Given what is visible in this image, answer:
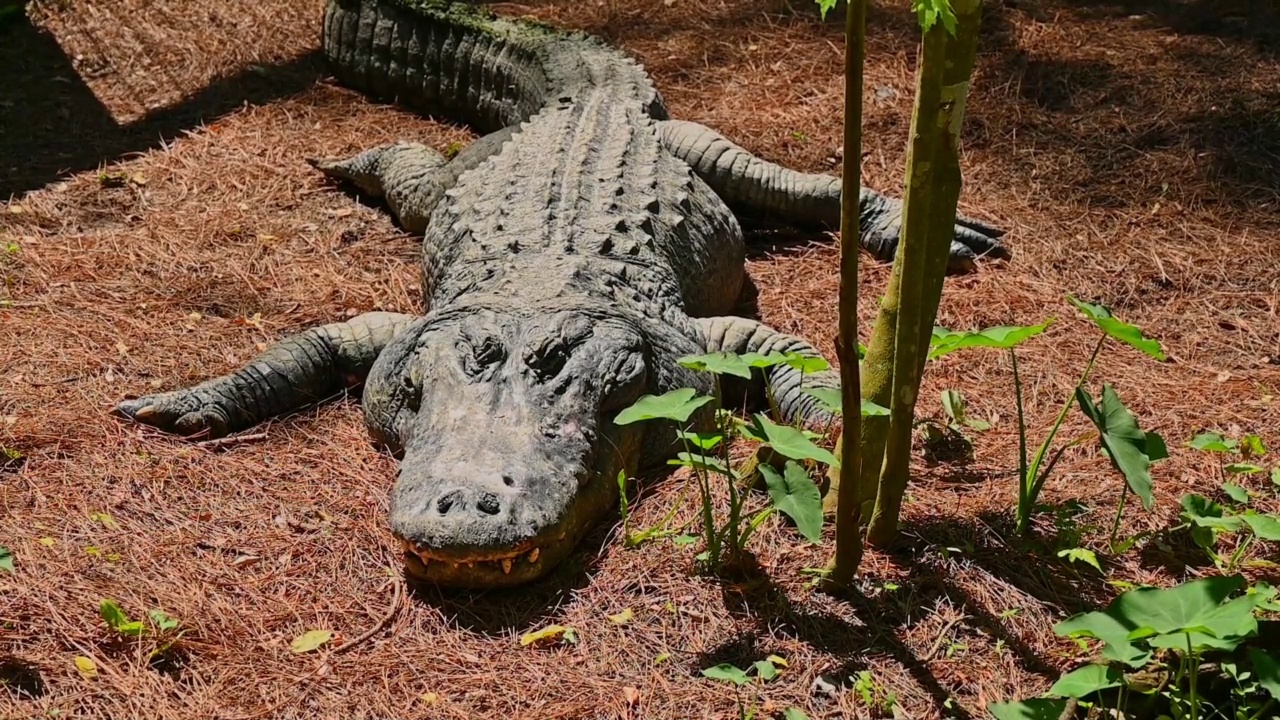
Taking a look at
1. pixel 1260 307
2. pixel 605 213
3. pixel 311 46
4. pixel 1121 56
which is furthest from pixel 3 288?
pixel 1121 56

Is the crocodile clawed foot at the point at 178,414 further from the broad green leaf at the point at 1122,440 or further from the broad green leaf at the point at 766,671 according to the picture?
the broad green leaf at the point at 1122,440

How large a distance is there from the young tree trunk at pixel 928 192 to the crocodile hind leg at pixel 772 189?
98.6 inches

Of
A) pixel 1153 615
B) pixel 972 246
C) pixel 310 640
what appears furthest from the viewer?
pixel 972 246

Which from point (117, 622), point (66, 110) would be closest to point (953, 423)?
point (117, 622)

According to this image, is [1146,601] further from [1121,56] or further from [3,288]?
[1121,56]

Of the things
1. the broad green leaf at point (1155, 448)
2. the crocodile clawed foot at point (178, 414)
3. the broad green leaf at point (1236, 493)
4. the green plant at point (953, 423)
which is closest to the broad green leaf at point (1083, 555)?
the broad green leaf at point (1155, 448)

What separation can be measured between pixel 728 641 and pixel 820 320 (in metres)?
2.09

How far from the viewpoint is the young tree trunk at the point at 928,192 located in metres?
2.72

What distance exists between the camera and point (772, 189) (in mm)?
5590

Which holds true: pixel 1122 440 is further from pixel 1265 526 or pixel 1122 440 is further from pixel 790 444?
pixel 790 444

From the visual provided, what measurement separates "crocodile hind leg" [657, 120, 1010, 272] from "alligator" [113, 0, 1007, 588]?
1cm

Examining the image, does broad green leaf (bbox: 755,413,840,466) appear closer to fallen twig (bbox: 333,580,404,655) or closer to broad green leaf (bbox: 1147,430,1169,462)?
broad green leaf (bbox: 1147,430,1169,462)

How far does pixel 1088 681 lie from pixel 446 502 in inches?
59.8

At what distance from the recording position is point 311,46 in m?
7.28
